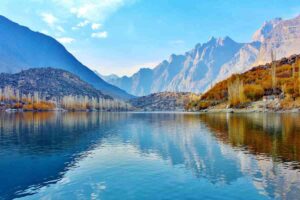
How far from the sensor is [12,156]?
44.4 m

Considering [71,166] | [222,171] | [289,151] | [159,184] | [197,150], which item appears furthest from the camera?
[197,150]

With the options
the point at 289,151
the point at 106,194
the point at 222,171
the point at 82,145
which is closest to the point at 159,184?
the point at 106,194

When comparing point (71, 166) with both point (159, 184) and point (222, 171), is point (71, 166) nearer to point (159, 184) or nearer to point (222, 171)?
point (159, 184)

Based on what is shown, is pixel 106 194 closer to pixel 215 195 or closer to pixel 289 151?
pixel 215 195

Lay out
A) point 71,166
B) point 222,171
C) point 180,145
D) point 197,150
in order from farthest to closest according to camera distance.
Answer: point 180,145, point 197,150, point 71,166, point 222,171

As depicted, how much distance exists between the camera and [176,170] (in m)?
35.5

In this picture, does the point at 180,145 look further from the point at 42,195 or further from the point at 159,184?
the point at 42,195

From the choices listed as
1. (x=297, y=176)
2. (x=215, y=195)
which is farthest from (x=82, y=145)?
(x=297, y=176)

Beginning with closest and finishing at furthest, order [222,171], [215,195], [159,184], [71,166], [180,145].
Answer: [215,195] < [159,184] < [222,171] < [71,166] < [180,145]

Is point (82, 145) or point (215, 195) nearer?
point (215, 195)

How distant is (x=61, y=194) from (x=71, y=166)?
A: 1107 centimetres

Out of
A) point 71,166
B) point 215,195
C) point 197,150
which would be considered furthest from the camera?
point 197,150

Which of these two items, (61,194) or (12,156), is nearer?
(61,194)

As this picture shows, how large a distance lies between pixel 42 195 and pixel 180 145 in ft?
106
